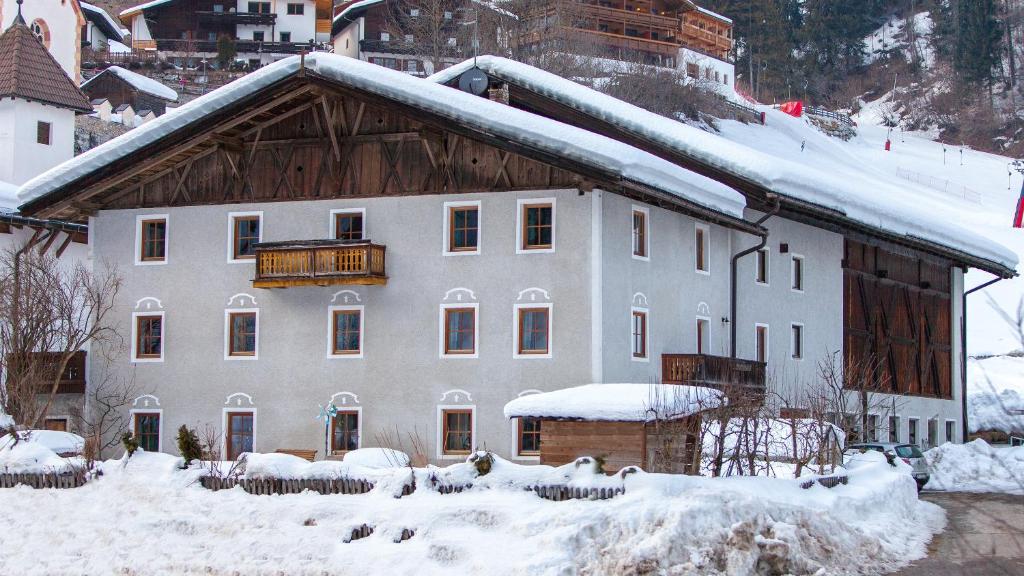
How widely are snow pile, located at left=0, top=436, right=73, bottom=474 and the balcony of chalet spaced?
42.7 ft

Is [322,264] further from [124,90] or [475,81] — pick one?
[124,90]

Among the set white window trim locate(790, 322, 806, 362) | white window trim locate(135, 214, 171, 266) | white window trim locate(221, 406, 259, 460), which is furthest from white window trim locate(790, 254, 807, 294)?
white window trim locate(135, 214, 171, 266)

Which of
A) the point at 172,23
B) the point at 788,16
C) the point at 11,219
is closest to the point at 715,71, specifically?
the point at 788,16

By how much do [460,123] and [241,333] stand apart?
748 cm

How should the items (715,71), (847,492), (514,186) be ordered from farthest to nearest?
(715,71), (514,186), (847,492)

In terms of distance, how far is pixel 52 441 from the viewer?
27.1 meters

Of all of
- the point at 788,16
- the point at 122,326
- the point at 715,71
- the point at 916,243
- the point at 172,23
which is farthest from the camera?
the point at 788,16

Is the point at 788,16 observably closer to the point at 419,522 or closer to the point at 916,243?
the point at 916,243

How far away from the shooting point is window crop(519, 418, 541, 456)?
3039 cm

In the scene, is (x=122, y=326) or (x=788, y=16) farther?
(x=788, y=16)

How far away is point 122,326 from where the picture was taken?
112 feet

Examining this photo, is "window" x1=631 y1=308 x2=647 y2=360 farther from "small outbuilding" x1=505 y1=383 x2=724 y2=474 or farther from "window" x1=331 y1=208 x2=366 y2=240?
"small outbuilding" x1=505 y1=383 x2=724 y2=474

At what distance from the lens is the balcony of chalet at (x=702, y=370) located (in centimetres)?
3106

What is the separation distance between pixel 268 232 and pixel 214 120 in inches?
114
